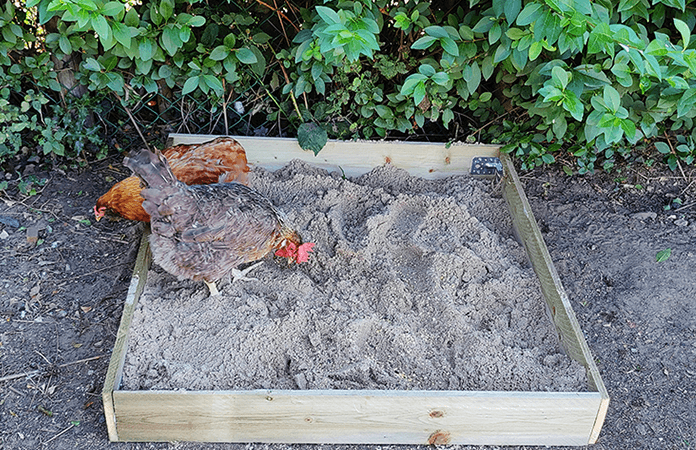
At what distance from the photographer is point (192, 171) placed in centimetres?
302

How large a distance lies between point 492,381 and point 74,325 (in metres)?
1.97

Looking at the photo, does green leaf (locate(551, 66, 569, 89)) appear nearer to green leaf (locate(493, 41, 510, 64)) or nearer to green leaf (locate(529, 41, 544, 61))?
green leaf (locate(529, 41, 544, 61))

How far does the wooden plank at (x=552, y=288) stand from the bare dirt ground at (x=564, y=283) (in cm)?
30

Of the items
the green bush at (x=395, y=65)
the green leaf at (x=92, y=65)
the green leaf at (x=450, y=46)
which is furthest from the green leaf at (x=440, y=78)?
the green leaf at (x=92, y=65)

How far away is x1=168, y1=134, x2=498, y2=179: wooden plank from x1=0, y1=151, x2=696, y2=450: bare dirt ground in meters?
0.55

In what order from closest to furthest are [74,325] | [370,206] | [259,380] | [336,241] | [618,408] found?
1. [259,380]
2. [618,408]
3. [74,325]
4. [336,241]
5. [370,206]

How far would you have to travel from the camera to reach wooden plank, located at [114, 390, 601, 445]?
6.86ft

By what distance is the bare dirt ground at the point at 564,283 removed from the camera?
2404 millimetres

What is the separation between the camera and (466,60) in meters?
2.91

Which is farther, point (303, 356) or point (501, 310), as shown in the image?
point (501, 310)

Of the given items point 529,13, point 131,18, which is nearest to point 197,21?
point 131,18

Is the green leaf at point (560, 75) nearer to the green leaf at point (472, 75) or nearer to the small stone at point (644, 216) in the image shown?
the green leaf at point (472, 75)

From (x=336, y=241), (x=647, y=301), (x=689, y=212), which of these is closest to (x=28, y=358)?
(x=336, y=241)

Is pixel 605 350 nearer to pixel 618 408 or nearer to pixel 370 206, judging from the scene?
pixel 618 408
